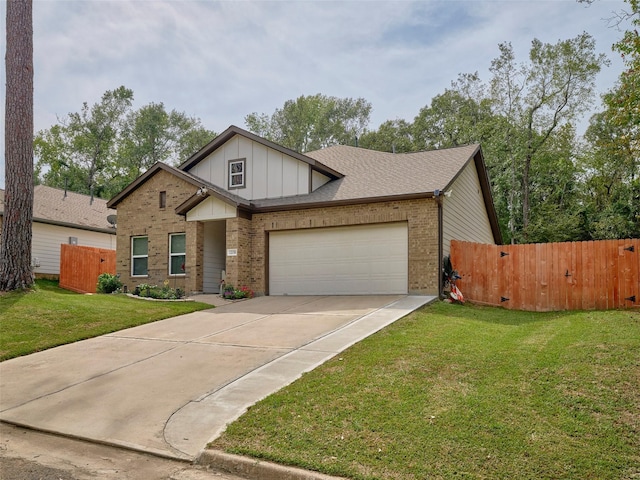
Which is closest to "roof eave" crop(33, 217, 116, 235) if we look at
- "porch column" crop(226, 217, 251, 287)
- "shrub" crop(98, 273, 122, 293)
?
"shrub" crop(98, 273, 122, 293)

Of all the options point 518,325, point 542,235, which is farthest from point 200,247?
point 542,235

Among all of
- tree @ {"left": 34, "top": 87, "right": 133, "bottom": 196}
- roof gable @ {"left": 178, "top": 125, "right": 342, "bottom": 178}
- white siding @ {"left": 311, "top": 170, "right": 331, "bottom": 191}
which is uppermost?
tree @ {"left": 34, "top": 87, "right": 133, "bottom": 196}

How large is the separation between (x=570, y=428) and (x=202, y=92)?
1577cm

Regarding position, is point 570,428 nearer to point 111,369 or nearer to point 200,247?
point 111,369

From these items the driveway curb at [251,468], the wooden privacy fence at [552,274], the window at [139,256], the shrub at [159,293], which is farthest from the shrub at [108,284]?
the driveway curb at [251,468]

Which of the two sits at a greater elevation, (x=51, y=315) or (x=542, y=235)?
(x=542, y=235)

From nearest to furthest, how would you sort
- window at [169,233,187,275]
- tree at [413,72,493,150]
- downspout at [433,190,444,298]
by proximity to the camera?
downspout at [433,190,444,298] → window at [169,233,187,275] → tree at [413,72,493,150]

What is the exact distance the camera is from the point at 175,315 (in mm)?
12164

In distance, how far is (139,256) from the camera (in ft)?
59.4

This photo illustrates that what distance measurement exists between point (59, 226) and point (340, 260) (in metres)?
16.3

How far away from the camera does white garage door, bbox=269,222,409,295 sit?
1405 centimetres

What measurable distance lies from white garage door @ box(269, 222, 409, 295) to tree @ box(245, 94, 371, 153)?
29.9 m

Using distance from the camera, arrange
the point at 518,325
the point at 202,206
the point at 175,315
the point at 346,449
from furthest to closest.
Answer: the point at 202,206 → the point at 175,315 → the point at 518,325 → the point at 346,449

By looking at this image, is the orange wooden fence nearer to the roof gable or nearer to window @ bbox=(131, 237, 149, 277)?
window @ bbox=(131, 237, 149, 277)
